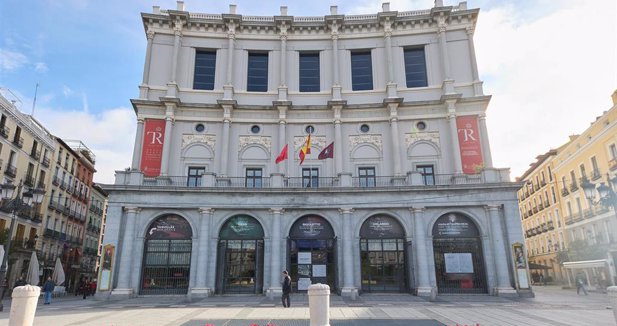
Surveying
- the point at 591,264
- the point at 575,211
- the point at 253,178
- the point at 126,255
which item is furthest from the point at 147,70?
the point at 575,211

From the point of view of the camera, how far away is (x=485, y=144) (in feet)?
92.1

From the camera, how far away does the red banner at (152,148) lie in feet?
91.6

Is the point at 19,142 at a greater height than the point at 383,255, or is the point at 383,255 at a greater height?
the point at 19,142

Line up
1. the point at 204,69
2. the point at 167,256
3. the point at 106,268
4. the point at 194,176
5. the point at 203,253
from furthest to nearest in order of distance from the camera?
the point at 204,69 → the point at 194,176 → the point at 167,256 → the point at 203,253 → the point at 106,268

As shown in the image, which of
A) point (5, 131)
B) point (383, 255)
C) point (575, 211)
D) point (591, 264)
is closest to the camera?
point (383, 255)

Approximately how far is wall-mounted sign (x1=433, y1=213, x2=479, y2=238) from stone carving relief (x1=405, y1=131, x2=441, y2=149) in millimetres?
6369

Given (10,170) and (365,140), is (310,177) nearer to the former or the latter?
(365,140)

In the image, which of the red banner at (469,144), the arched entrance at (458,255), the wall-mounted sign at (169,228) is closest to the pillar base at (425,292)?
the arched entrance at (458,255)

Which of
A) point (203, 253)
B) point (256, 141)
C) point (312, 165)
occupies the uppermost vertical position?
point (256, 141)

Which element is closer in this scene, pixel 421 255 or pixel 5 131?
pixel 421 255

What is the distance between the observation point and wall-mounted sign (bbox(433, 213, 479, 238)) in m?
24.5

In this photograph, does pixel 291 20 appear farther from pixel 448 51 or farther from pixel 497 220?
pixel 497 220

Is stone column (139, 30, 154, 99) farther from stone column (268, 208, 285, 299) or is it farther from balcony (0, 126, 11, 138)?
stone column (268, 208, 285, 299)

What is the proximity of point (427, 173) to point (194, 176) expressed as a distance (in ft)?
54.2
